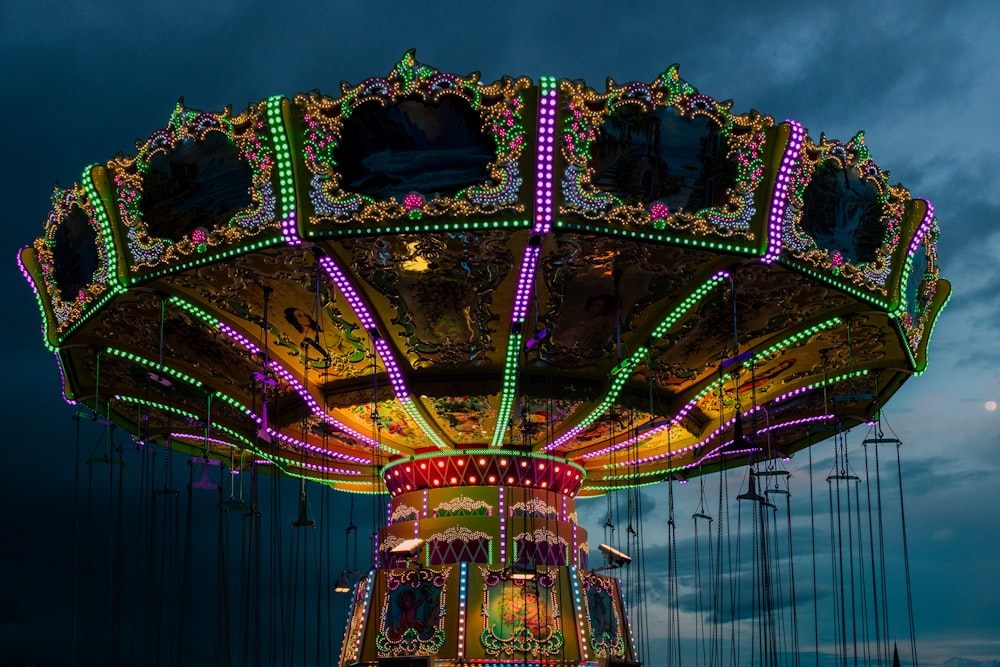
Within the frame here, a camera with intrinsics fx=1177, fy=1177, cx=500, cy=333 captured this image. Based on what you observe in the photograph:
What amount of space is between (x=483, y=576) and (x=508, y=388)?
2.70 m

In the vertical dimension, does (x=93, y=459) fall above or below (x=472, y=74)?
below

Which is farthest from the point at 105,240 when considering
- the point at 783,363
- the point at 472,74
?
the point at 783,363

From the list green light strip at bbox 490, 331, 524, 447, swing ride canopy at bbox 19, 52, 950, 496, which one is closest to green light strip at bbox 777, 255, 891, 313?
swing ride canopy at bbox 19, 52, 950, 496

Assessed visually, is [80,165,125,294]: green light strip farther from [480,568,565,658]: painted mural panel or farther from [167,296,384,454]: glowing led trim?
[480,568,565,658]: painted mural panel

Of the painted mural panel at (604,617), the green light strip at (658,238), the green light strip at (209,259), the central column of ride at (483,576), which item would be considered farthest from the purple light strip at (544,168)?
the painted mural panel at (604,617)

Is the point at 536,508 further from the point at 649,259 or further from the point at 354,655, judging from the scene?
the point at 649,259

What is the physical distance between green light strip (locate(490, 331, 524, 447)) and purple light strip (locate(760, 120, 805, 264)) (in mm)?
3428

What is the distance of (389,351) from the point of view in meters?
15.0

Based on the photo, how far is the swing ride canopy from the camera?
11719mm

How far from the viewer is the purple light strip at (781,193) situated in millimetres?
12156

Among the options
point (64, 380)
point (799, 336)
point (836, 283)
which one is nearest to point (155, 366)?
point (64, 380)

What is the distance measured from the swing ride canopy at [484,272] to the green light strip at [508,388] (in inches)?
1.9

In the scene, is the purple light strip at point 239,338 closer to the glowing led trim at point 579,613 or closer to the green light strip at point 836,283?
the glowing led trim at point 579,613

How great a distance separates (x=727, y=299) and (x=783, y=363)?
10.0 feet
